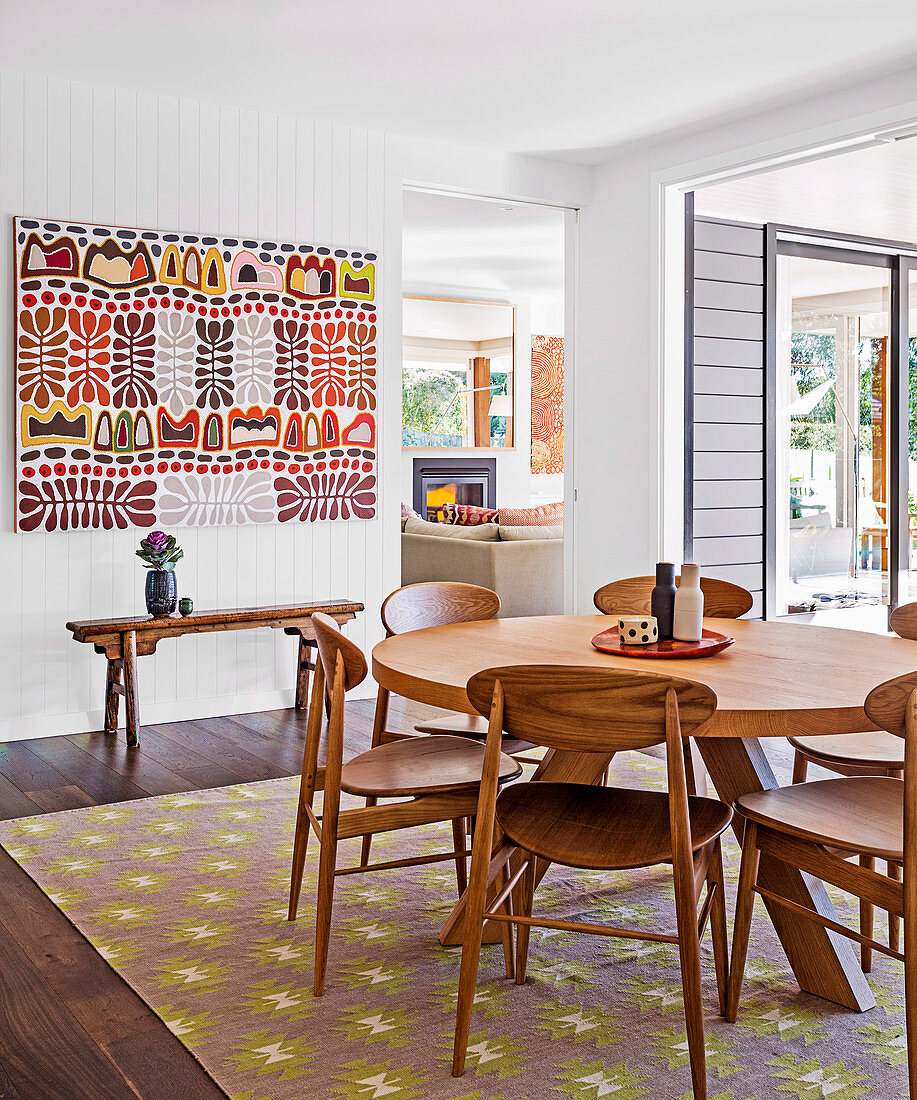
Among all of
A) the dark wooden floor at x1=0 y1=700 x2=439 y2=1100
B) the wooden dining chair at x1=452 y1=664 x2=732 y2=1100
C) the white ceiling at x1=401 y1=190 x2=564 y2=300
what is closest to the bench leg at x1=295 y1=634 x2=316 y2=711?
the dark wooden floor at x1=0 y1=700 x2=439 y2=1100

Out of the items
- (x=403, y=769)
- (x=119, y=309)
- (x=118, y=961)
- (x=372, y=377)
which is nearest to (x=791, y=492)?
(x=372, y=377)

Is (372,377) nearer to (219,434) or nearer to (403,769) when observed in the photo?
(219,434)

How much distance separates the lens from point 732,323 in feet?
20.3

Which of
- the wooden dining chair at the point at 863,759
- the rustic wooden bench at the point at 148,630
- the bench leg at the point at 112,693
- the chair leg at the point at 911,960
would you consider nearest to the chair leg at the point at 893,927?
the wooden dining chair at the point at 863,759

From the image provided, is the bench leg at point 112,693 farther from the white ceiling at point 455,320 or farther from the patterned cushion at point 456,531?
the white ceiling at point 455,320

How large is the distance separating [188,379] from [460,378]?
6235 millimetres

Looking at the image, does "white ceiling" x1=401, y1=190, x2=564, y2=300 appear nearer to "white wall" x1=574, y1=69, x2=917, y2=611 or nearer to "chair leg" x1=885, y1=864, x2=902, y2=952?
"white wall" x1=574, y1=69, x2=917, y2=611

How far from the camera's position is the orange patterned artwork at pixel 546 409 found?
11.5 m

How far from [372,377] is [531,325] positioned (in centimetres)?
613

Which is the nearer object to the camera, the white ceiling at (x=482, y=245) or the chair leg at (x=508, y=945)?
the chair leg at (x=508, y=945)

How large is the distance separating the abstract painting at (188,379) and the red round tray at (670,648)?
264 cm

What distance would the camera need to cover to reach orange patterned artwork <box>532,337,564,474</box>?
1152 centimetres

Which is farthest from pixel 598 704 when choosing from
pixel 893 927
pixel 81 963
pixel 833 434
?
pixel 833 434

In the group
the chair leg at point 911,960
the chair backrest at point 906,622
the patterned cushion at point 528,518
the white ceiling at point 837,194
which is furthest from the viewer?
Answer: the patterned cushion at point 528,518
